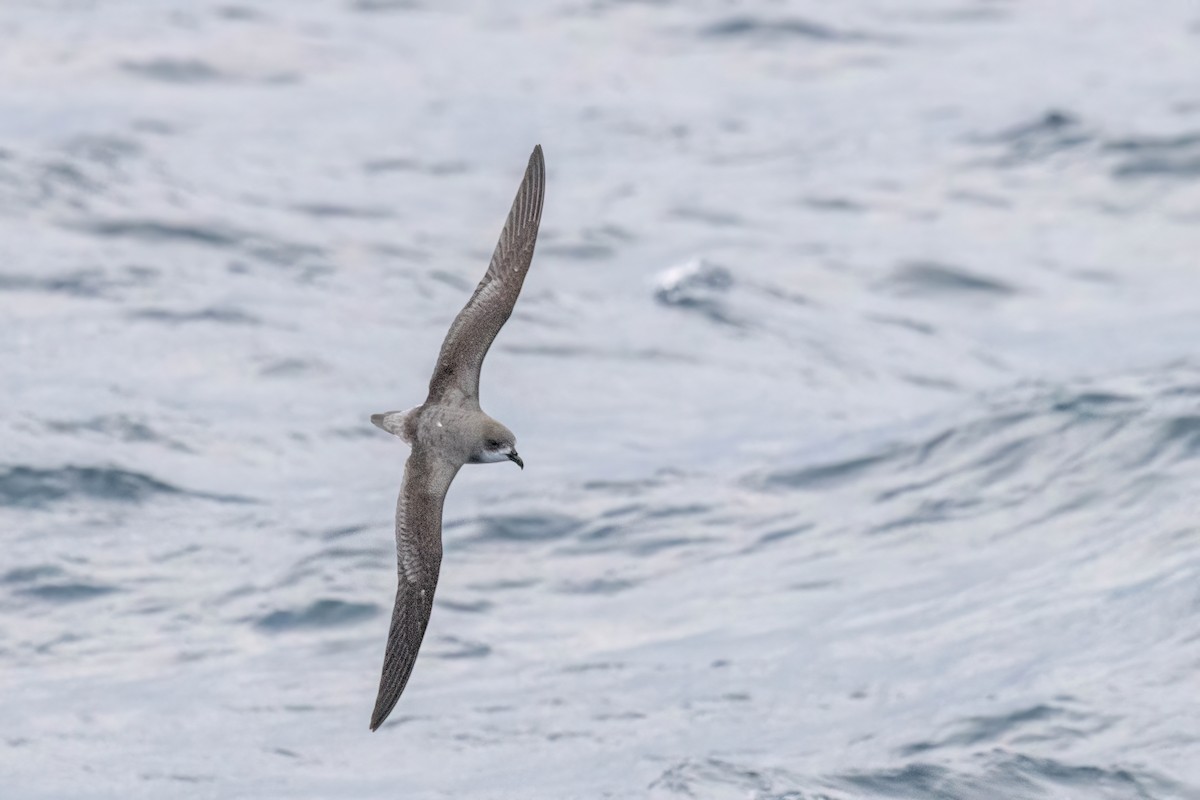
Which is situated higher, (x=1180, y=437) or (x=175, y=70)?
(x=175, y=70)

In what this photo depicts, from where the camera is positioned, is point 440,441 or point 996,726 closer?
point 440,441

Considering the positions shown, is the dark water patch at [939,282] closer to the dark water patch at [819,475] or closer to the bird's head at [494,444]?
the dark water patch at [819,475]

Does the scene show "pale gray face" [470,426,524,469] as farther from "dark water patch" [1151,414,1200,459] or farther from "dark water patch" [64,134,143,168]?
"dark water patch" [64,134,143,168]

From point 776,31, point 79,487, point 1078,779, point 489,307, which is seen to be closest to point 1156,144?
point 776,31

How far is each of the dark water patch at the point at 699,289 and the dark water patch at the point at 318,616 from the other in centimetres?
649

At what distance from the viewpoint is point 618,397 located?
63.2 feet

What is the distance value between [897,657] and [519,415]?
5.35 metres

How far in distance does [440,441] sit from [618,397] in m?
9.23

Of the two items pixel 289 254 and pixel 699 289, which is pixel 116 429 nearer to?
pixel 289 254

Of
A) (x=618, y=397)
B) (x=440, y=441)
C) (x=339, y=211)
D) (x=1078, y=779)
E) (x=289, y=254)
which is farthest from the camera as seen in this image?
(x=339, y=211)

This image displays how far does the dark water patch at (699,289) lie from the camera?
20.8 metres

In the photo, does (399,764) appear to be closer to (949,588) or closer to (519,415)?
(949,588)

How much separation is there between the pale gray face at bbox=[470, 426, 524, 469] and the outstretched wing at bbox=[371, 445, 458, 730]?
0.18 meters

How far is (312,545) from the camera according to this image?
1628 cm
